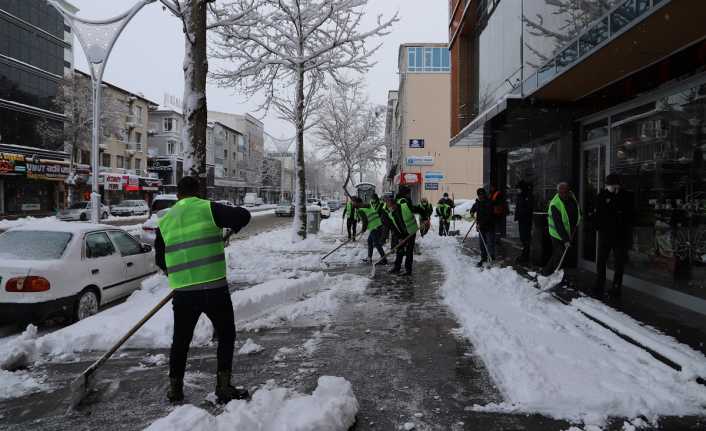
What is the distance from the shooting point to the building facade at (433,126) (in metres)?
44.3

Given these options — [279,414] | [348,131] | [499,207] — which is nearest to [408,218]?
[499,207]

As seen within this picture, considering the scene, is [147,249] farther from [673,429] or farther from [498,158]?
[498,158]

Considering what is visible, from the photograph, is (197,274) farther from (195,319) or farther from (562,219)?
(562,219)

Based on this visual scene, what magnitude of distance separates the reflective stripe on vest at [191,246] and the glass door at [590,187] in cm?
757

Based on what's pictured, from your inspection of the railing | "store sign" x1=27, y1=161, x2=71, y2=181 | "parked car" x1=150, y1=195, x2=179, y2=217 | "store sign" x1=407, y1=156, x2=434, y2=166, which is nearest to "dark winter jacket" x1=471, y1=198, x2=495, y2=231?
the railing

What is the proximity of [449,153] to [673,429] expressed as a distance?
42.7 m

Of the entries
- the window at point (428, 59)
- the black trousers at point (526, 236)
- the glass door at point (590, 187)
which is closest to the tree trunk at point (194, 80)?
the black trousers at point (526, 236)

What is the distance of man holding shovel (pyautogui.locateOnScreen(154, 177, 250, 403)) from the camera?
12.1ft

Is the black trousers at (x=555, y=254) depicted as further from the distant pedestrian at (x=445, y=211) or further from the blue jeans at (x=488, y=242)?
the distant pedestrian at (x=445, y=211)

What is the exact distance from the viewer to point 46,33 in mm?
38938

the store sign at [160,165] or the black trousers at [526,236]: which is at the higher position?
the store sign at [160,165]

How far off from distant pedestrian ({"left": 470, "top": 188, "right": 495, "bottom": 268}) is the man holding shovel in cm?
793

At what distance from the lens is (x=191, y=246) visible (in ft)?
12.2

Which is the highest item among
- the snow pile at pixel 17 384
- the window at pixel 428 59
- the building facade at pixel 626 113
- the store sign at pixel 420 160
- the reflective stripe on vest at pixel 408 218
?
the window at pixel 428 59
